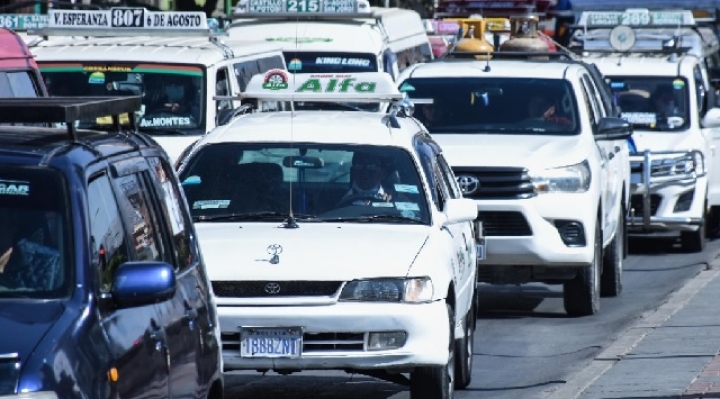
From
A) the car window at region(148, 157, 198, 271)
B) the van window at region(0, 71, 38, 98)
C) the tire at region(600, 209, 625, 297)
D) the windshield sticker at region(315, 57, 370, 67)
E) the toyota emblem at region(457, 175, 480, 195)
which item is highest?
the car window at region(148, 157, 198, 271)

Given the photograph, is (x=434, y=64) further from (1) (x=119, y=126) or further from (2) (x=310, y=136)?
(1) (x=119, y=126)

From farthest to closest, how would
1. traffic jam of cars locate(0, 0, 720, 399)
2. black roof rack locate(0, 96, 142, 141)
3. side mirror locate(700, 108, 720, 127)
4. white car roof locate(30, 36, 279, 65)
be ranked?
side mirror locate(700, 108, 720, 127) → white car roof locate(30, 36, 279, 65) → black roof rack locate(0, 96, 142, 141) → traffic jam of cars locate(0, 0, 720, 399)

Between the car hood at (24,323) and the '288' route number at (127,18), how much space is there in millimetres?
12142

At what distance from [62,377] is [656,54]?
55.2ft

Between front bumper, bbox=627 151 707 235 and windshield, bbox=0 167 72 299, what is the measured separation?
1388cm

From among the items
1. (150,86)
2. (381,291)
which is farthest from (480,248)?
(150,86)

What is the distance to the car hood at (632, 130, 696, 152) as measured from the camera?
19.6 metres

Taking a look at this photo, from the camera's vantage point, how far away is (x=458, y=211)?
33.5ft

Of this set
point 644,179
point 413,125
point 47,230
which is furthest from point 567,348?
point 47,230

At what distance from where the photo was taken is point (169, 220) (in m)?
6.86

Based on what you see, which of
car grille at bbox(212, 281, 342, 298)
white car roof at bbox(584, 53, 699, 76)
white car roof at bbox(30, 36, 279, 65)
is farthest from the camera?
white car roof at bbox(584, 53, 699, 76)

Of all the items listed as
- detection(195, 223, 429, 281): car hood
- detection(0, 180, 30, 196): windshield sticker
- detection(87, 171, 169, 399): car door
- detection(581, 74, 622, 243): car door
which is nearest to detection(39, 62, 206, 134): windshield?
detection(581, 74, 622, 243): car door

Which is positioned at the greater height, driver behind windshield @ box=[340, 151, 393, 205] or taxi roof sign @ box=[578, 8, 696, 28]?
driver behind windshield @ box=[340, 151, 393, 205]

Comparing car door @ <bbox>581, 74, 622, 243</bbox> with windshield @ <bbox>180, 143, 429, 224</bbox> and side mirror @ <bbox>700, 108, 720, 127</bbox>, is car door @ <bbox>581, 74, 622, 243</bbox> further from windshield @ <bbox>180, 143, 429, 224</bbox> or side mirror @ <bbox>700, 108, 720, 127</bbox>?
windshield @ <bbox>180, 143, 429, 224</bbox>
